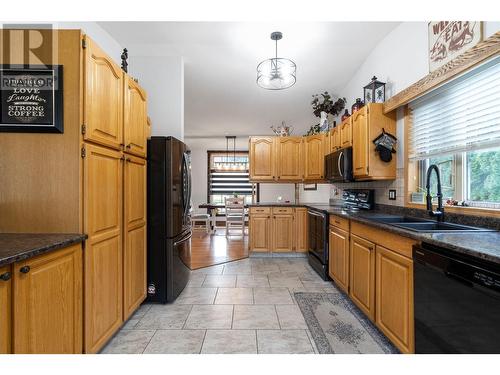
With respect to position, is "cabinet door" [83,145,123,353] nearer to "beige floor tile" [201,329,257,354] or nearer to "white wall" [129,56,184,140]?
"beige floor tile" [201,329,257,354]

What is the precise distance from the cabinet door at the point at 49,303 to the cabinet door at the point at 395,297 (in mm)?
1902

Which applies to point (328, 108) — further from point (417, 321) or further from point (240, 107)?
Answer: point (417, 321)

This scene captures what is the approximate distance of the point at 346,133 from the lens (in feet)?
11.5

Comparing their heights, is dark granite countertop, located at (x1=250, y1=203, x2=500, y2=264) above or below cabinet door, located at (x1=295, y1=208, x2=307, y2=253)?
above

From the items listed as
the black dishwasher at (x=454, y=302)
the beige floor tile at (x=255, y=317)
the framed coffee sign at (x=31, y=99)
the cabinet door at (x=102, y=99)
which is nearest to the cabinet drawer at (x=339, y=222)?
the beige floor tile at (x=255, y=317)

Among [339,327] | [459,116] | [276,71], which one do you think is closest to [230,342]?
[339,327]

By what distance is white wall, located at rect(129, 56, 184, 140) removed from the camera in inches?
132

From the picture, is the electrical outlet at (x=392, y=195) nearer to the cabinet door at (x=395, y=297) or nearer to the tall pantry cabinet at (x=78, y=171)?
the cabinet door at (x=395, y=297)

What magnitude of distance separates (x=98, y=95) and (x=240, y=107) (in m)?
3.93

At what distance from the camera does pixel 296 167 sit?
4965 millimetres

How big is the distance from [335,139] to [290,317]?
8.49 ft

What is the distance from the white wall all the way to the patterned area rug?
245cm

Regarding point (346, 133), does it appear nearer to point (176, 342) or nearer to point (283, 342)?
point (283, 342)

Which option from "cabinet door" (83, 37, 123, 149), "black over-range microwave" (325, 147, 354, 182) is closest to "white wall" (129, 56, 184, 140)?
"cabinet door" (83, 37, 123, 149)
